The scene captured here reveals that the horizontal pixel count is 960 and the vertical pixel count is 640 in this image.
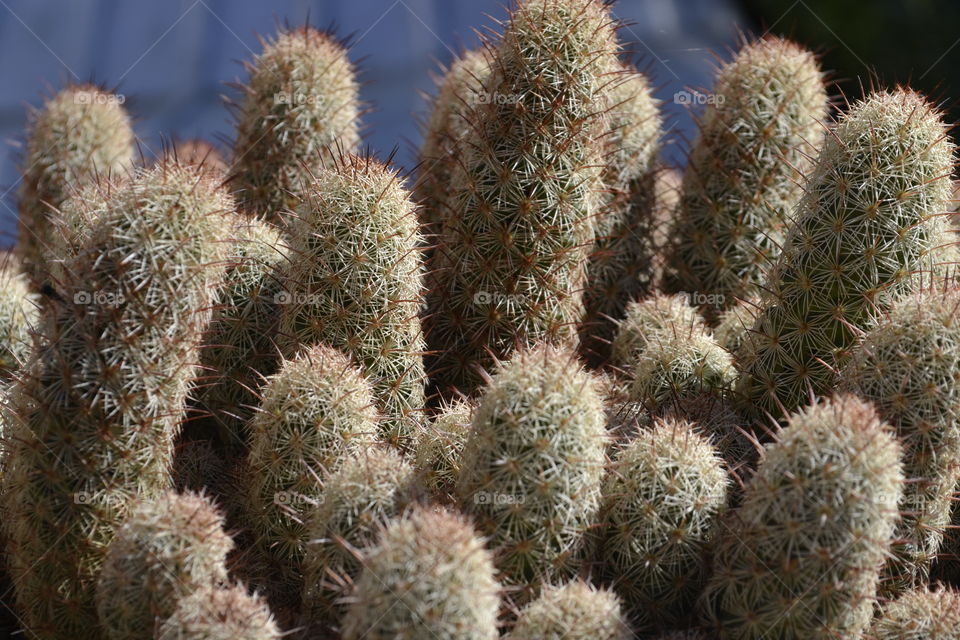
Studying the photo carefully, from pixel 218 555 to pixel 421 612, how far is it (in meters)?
0.67

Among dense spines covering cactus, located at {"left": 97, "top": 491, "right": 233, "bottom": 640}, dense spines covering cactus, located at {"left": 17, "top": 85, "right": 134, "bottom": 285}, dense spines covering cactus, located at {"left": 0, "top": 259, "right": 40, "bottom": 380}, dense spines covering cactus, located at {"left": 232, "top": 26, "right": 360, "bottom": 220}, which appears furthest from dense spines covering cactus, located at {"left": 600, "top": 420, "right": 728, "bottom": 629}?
dense spines covering cactus, located at {"left": 17, "top": 85, "right": 134, "bottom": 285}

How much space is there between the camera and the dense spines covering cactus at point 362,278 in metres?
3.20

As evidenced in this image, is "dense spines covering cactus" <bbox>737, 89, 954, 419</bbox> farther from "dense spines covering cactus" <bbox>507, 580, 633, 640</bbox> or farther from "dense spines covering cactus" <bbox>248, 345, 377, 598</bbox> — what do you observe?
"dense spines covering cactus" <bbox>248, 345, 377, 598</bbox>

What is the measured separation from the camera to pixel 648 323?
12.4 feet

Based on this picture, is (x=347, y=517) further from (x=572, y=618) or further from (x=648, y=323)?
(x=648, y=323)

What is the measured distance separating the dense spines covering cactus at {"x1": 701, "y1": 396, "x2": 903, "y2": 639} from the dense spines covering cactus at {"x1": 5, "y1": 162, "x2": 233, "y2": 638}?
1.61 meters

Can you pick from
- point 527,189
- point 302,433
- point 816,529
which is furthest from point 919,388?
point 302,433

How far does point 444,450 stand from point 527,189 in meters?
0.93

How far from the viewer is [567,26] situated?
3422mm

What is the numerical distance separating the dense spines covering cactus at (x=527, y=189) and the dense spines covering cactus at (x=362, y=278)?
10.8 inches

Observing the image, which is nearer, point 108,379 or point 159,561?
point 159,561

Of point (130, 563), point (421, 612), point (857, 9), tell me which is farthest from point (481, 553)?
point (857, 9)

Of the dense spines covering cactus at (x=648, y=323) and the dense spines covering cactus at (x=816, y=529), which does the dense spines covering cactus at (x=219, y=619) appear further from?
the dense spines covering cactus at (x=648, y=323)

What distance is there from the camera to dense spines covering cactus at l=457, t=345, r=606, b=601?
106 inches
